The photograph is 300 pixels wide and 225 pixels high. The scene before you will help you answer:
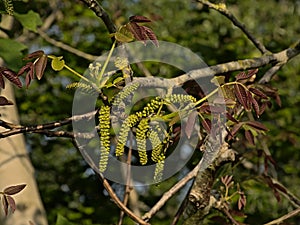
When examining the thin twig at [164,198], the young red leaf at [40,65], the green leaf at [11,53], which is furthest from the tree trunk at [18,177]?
the young red leaf at [40,65]

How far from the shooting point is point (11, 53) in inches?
67.5

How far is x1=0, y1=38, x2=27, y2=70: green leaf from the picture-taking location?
1.65 metres

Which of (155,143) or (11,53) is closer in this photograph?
(155,143)

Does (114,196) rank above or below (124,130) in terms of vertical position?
below

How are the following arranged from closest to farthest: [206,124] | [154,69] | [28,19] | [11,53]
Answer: [206,124], [11,53], [28,19], [154,69]

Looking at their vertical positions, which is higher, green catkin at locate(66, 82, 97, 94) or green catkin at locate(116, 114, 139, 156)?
green catkin at locate(66, 82, 97, 94)

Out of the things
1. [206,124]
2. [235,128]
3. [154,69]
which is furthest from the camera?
[154,69]

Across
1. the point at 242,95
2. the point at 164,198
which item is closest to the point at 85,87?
the point at 242,95

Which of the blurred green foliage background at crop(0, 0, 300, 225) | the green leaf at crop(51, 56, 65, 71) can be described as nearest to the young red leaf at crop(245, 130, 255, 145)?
the green leaf at crop(51, 56, 65, 71)

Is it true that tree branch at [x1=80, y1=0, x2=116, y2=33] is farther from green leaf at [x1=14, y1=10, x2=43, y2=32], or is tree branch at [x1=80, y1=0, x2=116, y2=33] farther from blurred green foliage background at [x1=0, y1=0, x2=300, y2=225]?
blurred green foliage background at [x1=0, y1=0, x2=300, y2=225]

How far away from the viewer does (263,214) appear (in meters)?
2.94

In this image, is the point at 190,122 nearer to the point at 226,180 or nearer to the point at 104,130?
the point at 104,130

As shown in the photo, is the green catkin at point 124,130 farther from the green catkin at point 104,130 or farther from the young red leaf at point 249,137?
the young red leaf at point 249,137

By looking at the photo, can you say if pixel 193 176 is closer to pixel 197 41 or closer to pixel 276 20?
pixel 197 41
